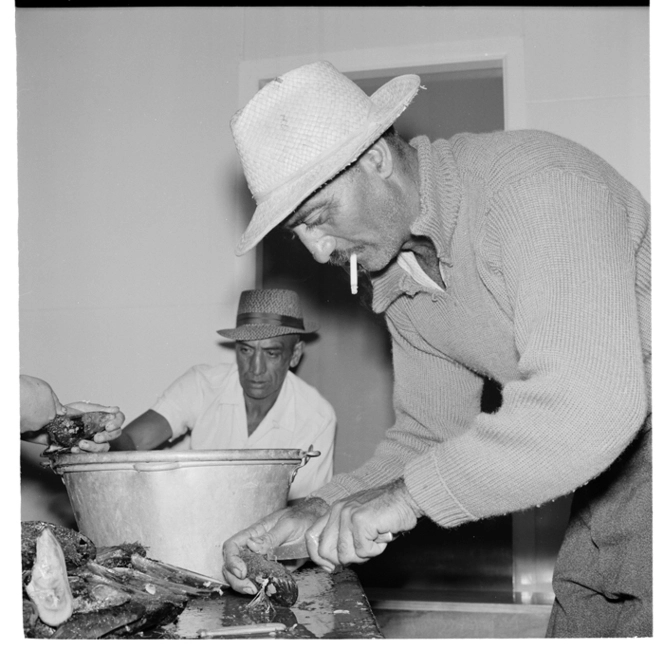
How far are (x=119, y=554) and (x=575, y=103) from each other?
263cm

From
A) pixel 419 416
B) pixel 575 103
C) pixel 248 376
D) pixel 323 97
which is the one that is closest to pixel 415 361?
pixel 419 416

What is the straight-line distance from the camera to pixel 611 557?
64.6 inches

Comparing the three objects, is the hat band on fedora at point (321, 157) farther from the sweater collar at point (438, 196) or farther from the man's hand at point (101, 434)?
the man's hand at point (101, 434)

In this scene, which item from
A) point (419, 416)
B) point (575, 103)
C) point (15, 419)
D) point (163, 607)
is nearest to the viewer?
point (163, 607)

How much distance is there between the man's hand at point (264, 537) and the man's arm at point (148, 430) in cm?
184

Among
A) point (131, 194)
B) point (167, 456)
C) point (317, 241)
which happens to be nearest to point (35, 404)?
point (167, 456)

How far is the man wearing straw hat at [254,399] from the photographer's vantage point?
3232 millimetres

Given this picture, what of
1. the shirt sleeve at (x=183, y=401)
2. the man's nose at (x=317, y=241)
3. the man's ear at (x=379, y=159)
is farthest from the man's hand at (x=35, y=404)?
the shirt sleeve at (x=183, y=401)

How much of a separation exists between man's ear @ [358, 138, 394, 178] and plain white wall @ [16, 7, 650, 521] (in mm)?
1994

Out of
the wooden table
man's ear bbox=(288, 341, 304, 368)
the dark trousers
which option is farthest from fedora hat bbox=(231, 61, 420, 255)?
man's ear bbox=(288, 341, 304, 368)

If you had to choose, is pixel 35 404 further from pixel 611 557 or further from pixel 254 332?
pixel 254 332

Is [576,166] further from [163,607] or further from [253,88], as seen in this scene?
[253,88]

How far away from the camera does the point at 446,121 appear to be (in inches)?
131

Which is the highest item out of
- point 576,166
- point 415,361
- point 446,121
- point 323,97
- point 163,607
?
point 446,121
